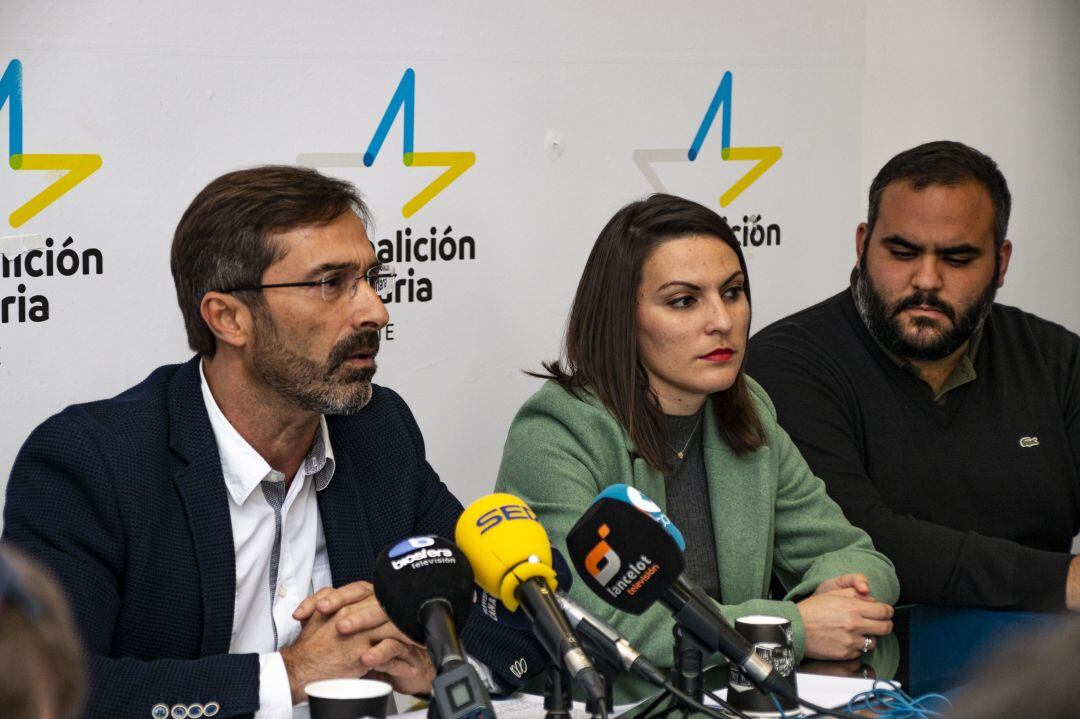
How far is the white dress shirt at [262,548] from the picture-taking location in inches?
94.6

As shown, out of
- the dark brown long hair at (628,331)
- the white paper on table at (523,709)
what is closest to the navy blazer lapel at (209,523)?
the white paper on table at (523,709)

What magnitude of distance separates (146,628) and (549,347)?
162cm

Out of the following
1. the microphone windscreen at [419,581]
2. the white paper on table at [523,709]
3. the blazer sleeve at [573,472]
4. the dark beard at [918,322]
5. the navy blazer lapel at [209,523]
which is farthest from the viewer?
the dark beard at [918,322]

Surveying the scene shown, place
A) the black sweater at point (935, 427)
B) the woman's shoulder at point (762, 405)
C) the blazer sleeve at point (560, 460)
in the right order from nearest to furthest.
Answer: the blazer sleeve at point (560, 460), the woman's shoulder at point (762, 405), the black sweater at point (935, 427)

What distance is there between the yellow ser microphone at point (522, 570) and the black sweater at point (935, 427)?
63.6 inches

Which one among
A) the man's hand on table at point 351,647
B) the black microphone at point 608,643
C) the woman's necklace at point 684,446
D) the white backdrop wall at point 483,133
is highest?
the white backdrop wall at point 483,133

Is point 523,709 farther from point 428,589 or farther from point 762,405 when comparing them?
point 762,405

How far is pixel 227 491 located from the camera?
7.82 ft

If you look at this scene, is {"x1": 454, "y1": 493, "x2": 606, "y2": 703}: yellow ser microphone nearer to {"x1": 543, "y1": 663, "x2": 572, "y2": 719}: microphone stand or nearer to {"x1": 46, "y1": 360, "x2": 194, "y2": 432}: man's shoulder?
{"x1": 543, "y1": 663, "x2": 572, "y2": 719}: microphone stand

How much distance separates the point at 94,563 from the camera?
2162 mm

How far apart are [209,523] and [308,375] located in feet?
1.09

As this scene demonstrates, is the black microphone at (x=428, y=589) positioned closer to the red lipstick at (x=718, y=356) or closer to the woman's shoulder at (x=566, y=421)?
the woman's shoulder at (x=566, y=421)

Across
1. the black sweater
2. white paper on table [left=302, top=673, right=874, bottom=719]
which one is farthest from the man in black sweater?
white paper on table [left=302, top=673, right=874, bottom=719]

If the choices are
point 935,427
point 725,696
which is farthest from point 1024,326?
point 725,696
